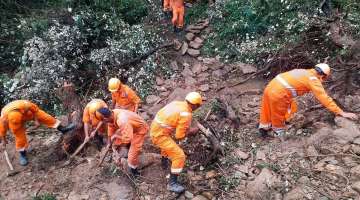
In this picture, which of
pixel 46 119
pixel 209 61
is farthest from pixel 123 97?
pixel 209 61

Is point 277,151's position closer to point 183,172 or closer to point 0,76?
point 183,172

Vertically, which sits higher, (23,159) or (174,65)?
(174,65)

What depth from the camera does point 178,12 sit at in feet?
34.2

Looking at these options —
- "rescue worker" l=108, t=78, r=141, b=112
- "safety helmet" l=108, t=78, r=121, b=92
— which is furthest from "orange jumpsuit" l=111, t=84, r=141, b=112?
"safety helmet" l=108, t=78, r=121, b=92

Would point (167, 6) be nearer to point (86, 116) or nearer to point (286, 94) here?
point (86, 116)

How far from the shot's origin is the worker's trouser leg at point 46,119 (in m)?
8.03

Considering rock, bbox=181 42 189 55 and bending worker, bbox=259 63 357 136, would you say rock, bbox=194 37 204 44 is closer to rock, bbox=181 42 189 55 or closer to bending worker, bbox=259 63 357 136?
rock, bbox=181 42 189 55

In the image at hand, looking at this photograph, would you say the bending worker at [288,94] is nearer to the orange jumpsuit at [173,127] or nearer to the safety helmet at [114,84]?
the orange jumpsuit at [173,127]

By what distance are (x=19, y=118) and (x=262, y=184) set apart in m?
4.30

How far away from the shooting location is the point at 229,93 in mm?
9094

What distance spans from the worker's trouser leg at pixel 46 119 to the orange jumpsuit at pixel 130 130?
1580 millimetres

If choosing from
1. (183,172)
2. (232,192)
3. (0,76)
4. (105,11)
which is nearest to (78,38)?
(105,11)

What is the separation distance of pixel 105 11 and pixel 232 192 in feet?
19.8

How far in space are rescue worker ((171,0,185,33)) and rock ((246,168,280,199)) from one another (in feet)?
16.3
